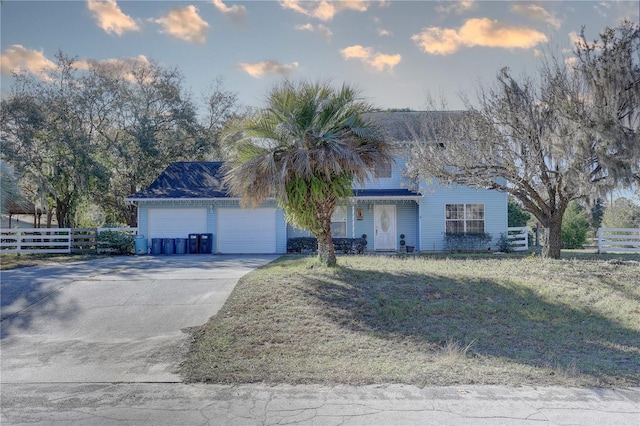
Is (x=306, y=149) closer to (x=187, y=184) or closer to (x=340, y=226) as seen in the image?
(x=340, y=226)

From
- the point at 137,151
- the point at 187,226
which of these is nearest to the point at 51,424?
the point at 187,226

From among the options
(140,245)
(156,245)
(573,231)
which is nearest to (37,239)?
(140,245)

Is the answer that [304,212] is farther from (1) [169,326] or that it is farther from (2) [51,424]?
(2) [51,424]

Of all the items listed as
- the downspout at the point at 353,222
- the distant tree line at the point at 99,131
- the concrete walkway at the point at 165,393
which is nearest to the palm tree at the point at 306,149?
the concrete walkway at the point at 165,393

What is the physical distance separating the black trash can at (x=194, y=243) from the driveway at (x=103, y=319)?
599 cm

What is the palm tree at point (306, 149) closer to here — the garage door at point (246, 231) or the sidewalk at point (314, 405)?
the sidewalk at point (314, 405)

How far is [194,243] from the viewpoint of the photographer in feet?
64.3

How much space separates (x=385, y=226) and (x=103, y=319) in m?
14.1

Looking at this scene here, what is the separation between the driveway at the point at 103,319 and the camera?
6.25m

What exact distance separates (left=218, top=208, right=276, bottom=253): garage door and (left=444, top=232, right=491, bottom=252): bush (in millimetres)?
8153

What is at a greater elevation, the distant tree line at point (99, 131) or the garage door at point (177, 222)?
the distant tree line at point (99, 131)

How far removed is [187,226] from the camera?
20.0 metres

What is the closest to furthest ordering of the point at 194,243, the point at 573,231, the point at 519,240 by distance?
the point at 194,243, the point at 519,240, the point at 573,231

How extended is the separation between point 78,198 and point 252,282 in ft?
65.1
